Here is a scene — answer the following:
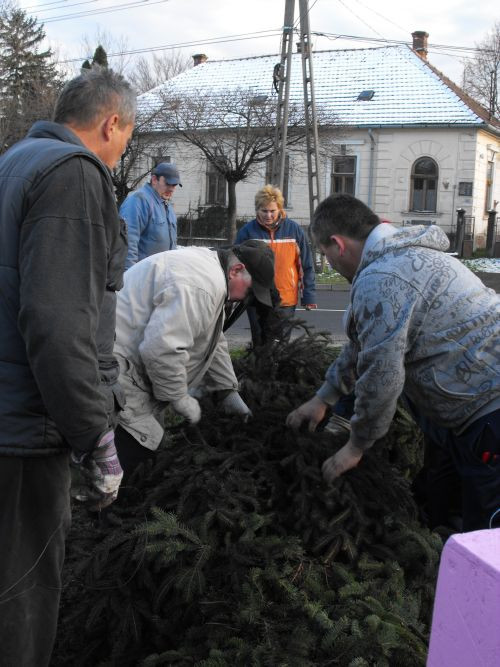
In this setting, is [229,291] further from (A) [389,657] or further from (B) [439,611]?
(B) [439,611]

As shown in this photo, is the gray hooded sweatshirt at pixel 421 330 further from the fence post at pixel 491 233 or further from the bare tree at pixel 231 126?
the fence post at pixel 491 233

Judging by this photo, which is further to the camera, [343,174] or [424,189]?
[343,174]

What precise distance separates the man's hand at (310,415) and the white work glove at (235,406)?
275mm

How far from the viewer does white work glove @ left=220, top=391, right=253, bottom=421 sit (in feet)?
11.6

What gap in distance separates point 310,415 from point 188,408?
561mm

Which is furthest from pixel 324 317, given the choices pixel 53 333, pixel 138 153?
pixel 138 153

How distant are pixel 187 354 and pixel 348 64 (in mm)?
30891

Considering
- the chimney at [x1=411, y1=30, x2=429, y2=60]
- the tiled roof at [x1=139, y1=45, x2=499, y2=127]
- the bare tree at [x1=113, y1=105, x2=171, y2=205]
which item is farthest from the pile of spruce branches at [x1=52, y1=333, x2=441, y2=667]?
the chimney at [x1=411, y1=30, x2=429, y2=60]

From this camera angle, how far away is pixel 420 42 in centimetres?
3294

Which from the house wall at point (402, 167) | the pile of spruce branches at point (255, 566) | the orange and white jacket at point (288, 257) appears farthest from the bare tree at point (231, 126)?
the pile of spruce branches at point (255, 566)

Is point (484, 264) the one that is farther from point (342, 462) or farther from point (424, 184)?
point (342, 462)

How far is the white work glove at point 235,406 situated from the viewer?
3.53m

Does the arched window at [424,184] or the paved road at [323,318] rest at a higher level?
the arched window at [424,184]

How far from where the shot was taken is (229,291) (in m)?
3.29
